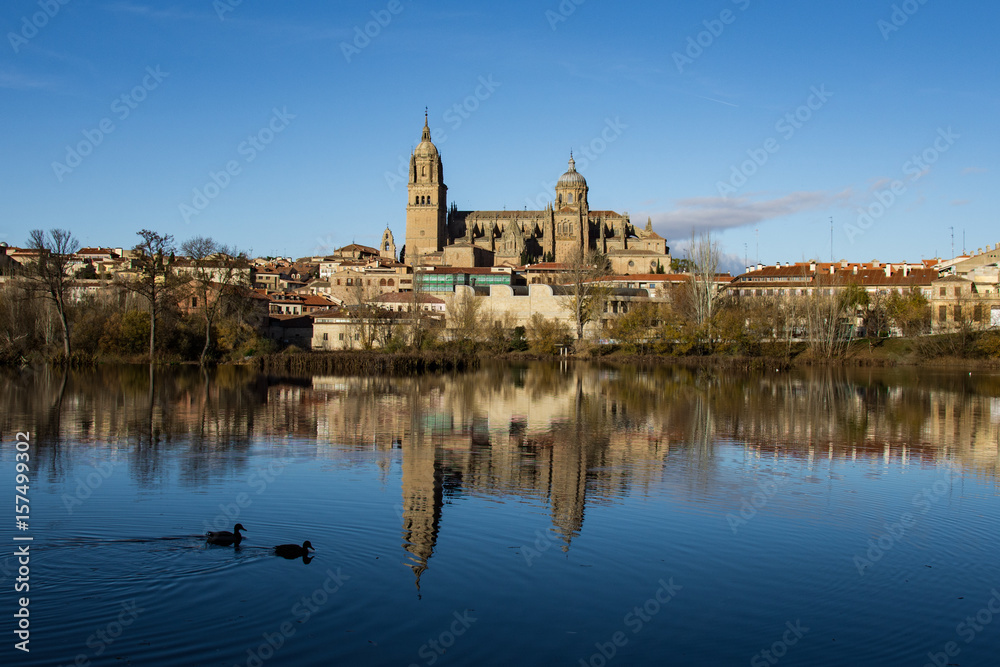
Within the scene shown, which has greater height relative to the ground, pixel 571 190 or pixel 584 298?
pixel 571 190

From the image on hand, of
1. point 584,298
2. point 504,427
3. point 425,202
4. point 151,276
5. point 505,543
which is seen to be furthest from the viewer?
point 425,202

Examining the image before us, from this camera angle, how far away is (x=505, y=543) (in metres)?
9.33

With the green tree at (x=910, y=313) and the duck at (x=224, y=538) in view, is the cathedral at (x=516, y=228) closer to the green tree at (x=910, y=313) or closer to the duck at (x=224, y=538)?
the green tree at (x=910, y=313)

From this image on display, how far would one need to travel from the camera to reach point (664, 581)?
8.29 meters

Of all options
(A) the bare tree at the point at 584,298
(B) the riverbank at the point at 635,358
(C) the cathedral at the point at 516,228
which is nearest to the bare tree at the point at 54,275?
(B) the riverbank at the point at 635,358

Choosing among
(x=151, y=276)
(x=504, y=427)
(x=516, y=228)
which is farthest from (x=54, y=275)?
(x=516, y=228)

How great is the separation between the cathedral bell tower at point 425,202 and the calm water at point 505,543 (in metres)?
81.4

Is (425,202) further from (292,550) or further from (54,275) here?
(292,550)

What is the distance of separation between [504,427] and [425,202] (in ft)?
273

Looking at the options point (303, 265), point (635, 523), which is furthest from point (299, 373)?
point (303, 265)

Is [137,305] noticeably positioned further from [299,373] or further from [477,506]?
[477,506]

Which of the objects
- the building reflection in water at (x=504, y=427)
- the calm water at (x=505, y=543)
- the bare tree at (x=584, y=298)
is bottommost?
the calm water at (x=505, y=543)

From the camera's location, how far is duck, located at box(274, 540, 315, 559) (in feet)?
28.3

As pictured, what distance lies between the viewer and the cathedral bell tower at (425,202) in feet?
328
